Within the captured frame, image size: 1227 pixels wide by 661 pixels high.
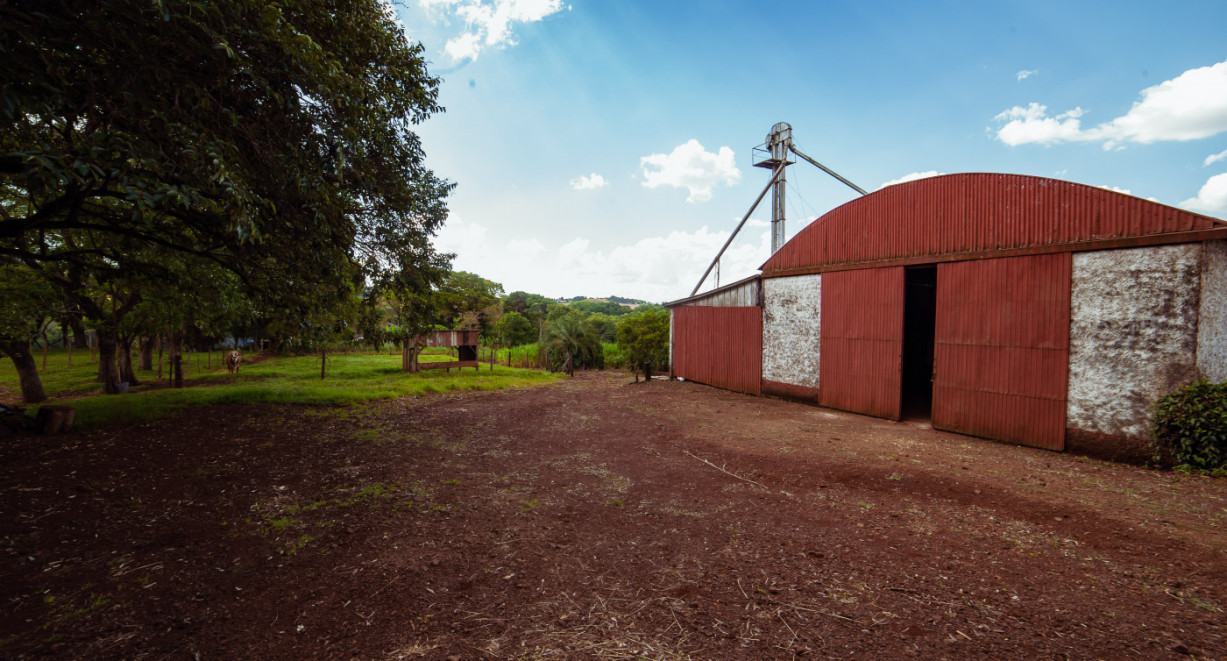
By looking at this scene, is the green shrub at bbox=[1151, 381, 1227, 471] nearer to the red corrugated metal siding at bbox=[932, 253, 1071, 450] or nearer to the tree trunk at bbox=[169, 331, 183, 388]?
the red corrugated metal siding at bbox=[932, 253, 1071, 450]

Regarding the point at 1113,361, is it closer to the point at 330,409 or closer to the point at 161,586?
the point at 161,586

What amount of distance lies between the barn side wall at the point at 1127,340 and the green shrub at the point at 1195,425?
161 millimetres

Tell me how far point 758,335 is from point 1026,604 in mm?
10651

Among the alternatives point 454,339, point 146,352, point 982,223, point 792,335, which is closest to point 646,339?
point 454,339

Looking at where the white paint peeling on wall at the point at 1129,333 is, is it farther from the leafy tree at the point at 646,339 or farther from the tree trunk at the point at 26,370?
the tree trunk at the point at 26,370

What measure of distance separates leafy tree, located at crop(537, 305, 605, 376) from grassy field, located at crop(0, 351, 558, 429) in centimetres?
210

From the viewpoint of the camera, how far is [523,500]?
542cm

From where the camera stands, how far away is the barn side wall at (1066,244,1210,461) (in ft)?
21.6

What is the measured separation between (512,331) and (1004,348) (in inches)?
1248

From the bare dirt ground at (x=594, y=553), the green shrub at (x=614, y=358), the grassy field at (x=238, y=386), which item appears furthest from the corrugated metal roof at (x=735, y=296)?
the green shrub at (x=614, y=358)

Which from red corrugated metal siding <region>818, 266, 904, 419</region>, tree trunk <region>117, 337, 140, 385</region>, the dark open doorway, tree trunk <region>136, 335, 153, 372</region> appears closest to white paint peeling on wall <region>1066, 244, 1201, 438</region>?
red corrugated metal siding <region>818, 266, 904, 419</region>

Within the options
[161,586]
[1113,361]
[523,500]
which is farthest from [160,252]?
[1113,361]

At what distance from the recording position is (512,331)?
36031mm

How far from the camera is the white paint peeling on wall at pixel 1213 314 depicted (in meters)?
6.32
